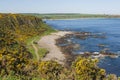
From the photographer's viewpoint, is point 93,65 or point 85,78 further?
point 93,65

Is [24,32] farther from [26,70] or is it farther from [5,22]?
[26,70]

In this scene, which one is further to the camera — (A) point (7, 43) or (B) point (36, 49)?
(B) point (36, 49)

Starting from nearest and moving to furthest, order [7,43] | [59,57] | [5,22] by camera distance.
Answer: [7,43], [59,57], [5,22]

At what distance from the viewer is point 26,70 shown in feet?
146

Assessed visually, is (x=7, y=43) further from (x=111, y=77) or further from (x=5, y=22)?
(x=5, y=22)

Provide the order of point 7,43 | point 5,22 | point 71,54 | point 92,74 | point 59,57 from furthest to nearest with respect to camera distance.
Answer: point 5,22
point 71,54
point 59,57
point 7,43
point 92,74

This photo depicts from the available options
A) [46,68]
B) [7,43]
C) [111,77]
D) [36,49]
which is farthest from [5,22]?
[111,77]

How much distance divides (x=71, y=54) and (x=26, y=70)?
53596mm

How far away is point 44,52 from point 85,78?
5048cm

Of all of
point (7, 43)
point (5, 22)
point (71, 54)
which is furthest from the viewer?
point (5, 22)

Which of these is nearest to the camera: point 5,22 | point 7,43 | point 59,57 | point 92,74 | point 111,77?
point 111,77

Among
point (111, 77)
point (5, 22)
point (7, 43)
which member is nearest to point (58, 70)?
point (111, 77)

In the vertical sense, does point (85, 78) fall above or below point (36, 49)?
above

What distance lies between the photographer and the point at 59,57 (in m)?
89.9
